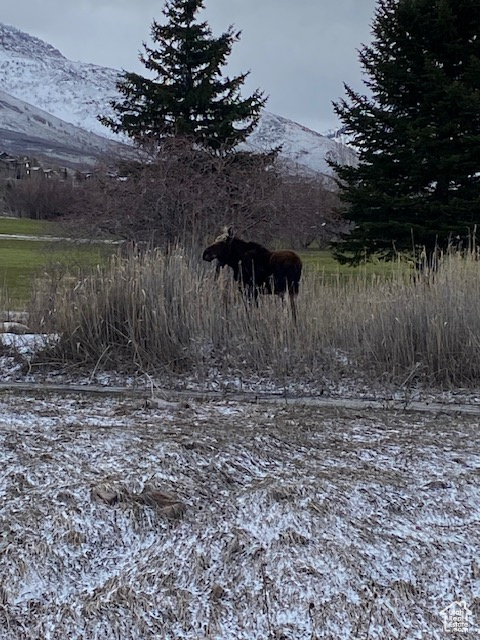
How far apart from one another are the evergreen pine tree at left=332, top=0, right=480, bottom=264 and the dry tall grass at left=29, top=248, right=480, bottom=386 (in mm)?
7800

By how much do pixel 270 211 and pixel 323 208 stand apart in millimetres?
6555

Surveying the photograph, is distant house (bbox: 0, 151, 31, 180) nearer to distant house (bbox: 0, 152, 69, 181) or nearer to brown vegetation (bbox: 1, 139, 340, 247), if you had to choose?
distant house (bbox: 0, 152, 69, 181)

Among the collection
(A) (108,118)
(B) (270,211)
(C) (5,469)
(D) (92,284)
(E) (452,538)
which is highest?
(A) (108,118)

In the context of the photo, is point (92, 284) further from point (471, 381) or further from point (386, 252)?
point (386, 252)

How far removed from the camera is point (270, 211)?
12.1 m

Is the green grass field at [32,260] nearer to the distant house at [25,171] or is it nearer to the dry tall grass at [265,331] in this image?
the dry tall grass at [265,331]

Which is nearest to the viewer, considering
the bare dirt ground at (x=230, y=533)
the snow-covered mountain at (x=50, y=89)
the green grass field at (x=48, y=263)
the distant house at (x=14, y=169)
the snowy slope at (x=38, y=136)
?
the bare dirt ground at (x=230, y=533)

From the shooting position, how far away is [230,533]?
2281mm

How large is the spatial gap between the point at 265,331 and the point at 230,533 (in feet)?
8.49

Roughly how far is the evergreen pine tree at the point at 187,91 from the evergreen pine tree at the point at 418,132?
10.4ft

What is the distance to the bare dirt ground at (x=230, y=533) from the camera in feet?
6.49

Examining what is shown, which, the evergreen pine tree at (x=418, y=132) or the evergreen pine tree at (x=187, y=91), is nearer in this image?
the evergreen pine tree at (x=418, y=132)

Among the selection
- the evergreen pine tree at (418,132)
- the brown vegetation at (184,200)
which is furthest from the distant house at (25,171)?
the evergreen pine tree at (418,132)

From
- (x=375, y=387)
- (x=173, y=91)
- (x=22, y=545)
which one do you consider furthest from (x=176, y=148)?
(x=22, y=545)
